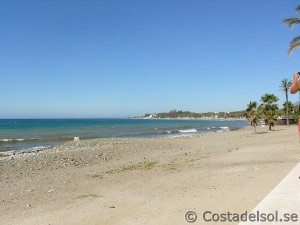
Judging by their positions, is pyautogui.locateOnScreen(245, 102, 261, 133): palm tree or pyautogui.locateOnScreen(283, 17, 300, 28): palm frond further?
pyautogui.locateOnScreen(245, 102, 261, 133): palm tree

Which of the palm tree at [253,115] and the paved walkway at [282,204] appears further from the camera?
the palm tree at [253,115]

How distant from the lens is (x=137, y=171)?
1495 cm

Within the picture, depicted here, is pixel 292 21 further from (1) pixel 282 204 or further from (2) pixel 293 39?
(1) pixel 282 204

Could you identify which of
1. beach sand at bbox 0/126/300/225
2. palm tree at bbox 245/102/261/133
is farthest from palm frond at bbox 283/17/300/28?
palm tree at bbox 245/102/261/133

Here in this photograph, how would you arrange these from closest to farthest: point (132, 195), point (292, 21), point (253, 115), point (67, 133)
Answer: point (132, 195)
point (292, 21)
point (253, 115)
point (67, 133)

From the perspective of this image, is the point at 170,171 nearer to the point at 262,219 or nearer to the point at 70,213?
the point at 70,213

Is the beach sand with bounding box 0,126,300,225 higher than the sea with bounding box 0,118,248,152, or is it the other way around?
the beach sand with bounding box 0,126,300,225

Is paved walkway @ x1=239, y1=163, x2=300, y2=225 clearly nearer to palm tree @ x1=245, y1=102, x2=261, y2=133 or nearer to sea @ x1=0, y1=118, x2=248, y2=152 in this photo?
sea @ x1=0, y1=118, x2=248, y2=152

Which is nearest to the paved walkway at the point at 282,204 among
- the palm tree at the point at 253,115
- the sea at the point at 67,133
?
the sea at the point at 67,133

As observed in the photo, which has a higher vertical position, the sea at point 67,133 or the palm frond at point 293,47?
the palm frond at point 293,47

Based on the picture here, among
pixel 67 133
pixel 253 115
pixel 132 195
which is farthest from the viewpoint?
pixel 67 133

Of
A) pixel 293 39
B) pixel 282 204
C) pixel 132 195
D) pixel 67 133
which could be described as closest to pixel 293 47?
pixel 293 39

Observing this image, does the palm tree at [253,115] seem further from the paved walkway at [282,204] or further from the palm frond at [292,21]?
the paved walkway at [282,204]

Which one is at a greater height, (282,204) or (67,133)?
(282,204)
